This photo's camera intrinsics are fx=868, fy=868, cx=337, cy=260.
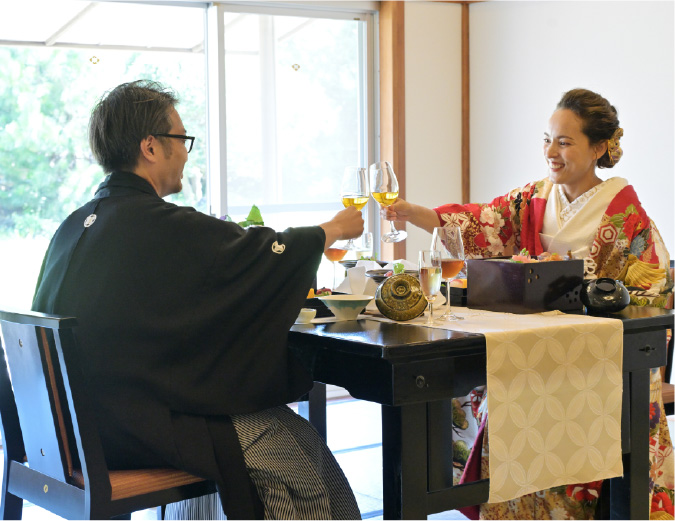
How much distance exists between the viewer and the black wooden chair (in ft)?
5.90

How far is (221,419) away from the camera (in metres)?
1.99

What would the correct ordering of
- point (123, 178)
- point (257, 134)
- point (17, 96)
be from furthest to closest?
1. point (257, 134)
2. point (17, 96)
3. point (123, 178)

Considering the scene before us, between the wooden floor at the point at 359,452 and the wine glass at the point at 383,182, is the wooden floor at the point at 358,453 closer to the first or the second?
the wooden floor at the point at 359,452

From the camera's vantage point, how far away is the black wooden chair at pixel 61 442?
1.80 metres

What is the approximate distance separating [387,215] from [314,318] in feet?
1.97

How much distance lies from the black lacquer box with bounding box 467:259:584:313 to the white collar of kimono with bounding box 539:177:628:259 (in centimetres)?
47

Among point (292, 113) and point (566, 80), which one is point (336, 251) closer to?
point (292, 113)

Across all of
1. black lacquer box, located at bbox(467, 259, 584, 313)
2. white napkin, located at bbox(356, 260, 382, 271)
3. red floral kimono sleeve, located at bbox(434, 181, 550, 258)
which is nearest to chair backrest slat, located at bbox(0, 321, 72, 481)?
white napkin, located at bbox(356, 260, 382, 271)

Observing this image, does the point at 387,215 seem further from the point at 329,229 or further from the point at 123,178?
the point at 123,178

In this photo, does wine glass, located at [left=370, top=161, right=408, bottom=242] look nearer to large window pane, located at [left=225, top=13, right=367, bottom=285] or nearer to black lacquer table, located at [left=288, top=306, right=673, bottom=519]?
black lacquer table, located at [left=288, top=306, right=673, bottom=519]

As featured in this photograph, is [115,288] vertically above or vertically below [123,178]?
below

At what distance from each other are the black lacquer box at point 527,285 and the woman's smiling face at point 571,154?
23.5 inches

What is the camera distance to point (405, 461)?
188cm

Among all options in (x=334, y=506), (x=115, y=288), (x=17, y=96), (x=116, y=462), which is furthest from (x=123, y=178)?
(x=17, y=96)
